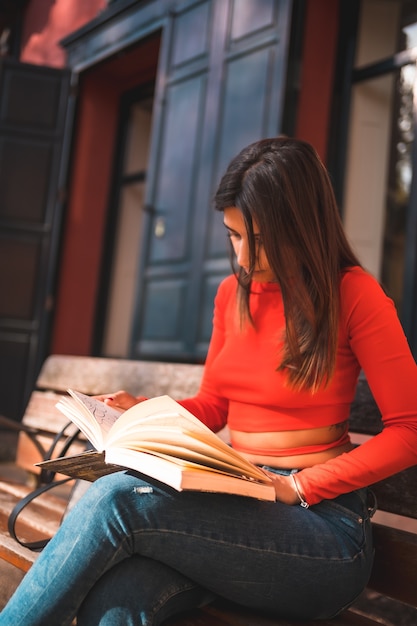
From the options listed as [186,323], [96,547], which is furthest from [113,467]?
[186,323]

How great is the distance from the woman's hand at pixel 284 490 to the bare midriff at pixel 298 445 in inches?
5.6

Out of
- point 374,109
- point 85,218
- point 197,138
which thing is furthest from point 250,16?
point 85,218

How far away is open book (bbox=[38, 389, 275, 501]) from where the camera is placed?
1.16 m

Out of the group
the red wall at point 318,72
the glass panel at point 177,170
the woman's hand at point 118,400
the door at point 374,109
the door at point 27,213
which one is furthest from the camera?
the door at point 27,213

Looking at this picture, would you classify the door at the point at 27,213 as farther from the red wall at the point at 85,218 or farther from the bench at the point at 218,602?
the bench at the point at 218,602

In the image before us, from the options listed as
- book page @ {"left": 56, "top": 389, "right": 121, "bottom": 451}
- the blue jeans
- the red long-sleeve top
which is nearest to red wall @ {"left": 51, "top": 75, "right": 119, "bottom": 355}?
the red long-sleeve top

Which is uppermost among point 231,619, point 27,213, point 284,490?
point 27,213

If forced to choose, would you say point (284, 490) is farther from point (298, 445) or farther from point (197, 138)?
point (197, 138)

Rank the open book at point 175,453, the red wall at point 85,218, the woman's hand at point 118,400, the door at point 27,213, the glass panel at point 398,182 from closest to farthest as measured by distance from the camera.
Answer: the open book at point 175,453
the woman's hand at point 118,400
the glass panel at point 398,182
the door at point 27,213
the red wall at point 85,218

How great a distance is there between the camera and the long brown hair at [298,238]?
1.50m

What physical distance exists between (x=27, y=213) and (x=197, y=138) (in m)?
1.96

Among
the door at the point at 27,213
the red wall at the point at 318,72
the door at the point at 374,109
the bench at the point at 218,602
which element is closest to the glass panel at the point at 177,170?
the red wall at the point at 318,72

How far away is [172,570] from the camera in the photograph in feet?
4.20

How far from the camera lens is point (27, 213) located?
6.09 meters
